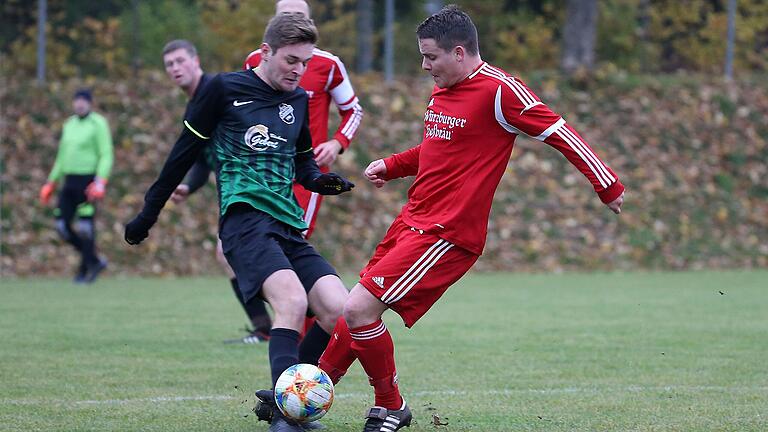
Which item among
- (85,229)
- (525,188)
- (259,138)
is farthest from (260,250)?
(525,188)

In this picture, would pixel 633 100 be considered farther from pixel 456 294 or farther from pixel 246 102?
pixel 246 102

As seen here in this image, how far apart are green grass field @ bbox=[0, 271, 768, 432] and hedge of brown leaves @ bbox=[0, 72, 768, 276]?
3.62m

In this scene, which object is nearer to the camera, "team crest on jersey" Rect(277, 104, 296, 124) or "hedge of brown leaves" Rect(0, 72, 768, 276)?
"team crest on jersey" Rect(277, 104, 296, 124)

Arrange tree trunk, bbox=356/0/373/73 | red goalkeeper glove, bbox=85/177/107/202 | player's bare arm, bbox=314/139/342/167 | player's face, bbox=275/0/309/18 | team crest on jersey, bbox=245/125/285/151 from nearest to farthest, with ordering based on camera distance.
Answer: team crest on jersey, bbox=245/125/285/151
player's bare arm, bbox=314/139/342/167
player's face, bbox=275/0/309/18
red goalkeeper glove, bbox=85/177/107/202
tree trunk, bbox=356/0/373/73

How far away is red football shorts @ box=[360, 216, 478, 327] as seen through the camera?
4.96 m

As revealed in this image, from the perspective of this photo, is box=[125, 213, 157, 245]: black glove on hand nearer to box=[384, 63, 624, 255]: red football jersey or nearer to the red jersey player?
box=[384, 63, 624, 255]: red football jersey

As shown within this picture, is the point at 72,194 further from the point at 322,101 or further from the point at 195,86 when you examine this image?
the point at 322,101

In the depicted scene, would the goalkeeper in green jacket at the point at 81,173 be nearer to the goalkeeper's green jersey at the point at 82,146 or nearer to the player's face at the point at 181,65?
the goalkeeper's green jersey at the point at 82,146

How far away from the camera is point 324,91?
7512mm

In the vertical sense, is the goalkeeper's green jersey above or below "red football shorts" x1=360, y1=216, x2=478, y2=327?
below

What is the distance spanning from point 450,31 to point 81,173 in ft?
31.6

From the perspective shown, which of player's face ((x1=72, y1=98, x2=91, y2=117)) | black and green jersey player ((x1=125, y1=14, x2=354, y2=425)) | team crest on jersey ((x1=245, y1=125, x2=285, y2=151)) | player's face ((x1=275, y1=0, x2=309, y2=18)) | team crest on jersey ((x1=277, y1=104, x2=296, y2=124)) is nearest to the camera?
black and green jersey player ((x1=125, y1=14, x2=354, y2=425))

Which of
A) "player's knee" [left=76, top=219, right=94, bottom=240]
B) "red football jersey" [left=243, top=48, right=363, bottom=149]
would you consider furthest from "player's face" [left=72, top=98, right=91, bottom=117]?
"red football jersey" [left=243, top=48, right=363, bottom=149]

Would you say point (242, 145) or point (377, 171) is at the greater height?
point (242, 145)
